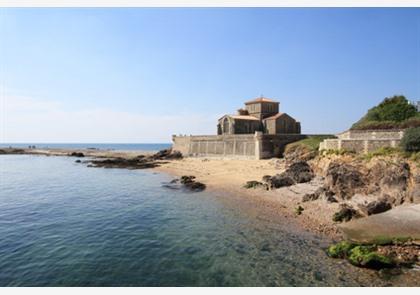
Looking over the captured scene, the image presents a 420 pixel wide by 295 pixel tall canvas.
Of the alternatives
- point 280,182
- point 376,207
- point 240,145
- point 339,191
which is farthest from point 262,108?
point 376,207

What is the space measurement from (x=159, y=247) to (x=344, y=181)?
44.4ft

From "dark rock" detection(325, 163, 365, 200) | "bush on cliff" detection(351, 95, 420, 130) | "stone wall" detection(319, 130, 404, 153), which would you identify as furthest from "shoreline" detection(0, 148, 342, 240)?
"bush on cliff" detection(351, 95, 420, 130)

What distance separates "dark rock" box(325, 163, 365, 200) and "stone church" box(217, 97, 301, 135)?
33434 millimetres

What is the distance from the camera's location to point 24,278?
31.2 feet

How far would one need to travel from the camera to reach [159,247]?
40.2ft

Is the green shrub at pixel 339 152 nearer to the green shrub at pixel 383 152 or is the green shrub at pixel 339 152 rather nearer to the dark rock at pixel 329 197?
the green shrub at pixel 383 152

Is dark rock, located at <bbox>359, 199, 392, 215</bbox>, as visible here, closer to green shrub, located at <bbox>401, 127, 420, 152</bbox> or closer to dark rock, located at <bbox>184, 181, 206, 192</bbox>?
green shrub, located at <bbox>401, 127, 420, 152</bbox>

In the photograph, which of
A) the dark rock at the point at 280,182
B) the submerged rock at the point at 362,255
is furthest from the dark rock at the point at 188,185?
the submerged rock at the point at 362,255

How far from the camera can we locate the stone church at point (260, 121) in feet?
176

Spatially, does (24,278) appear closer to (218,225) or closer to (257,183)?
(218,225)

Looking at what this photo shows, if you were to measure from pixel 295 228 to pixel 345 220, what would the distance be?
116 inches

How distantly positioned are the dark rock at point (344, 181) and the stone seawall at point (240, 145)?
23444 millimetres

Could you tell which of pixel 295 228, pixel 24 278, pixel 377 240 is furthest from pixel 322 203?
pixel 24 278

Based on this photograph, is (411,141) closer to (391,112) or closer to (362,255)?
(362,255)
